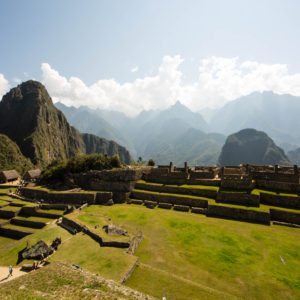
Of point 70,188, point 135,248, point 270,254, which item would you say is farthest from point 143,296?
point 70,188

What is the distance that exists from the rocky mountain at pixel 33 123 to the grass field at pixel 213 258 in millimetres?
124149

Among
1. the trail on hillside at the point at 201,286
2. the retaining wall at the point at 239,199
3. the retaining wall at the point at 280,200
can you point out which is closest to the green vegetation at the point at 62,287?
the trail on hillside at the point at 201,286

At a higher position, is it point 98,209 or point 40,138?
point 40,138

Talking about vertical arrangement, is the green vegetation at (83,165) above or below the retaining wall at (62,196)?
above

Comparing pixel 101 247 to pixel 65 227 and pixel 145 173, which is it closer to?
pixel 65 227

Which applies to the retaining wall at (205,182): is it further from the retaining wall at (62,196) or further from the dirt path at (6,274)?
the dirt path at (6,274)

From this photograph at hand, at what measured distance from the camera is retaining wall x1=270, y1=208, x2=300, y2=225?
26.3 meters

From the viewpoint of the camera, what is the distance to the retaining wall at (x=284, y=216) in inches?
1034

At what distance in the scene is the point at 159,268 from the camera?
17375mm

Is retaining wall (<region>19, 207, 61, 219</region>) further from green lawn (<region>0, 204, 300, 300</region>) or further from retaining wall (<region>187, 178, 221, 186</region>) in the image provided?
retaining wall (<region>187, 178, 221, 186</region>)

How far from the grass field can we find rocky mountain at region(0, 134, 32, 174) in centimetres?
8982

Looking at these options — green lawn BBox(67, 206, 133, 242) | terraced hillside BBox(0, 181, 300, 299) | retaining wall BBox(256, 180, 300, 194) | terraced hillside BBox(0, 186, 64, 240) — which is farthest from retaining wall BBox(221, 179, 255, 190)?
terraced hillside BBox(0, 186, 64, 240)

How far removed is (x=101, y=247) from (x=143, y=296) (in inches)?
373

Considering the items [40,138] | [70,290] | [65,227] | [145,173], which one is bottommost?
[65,227]
